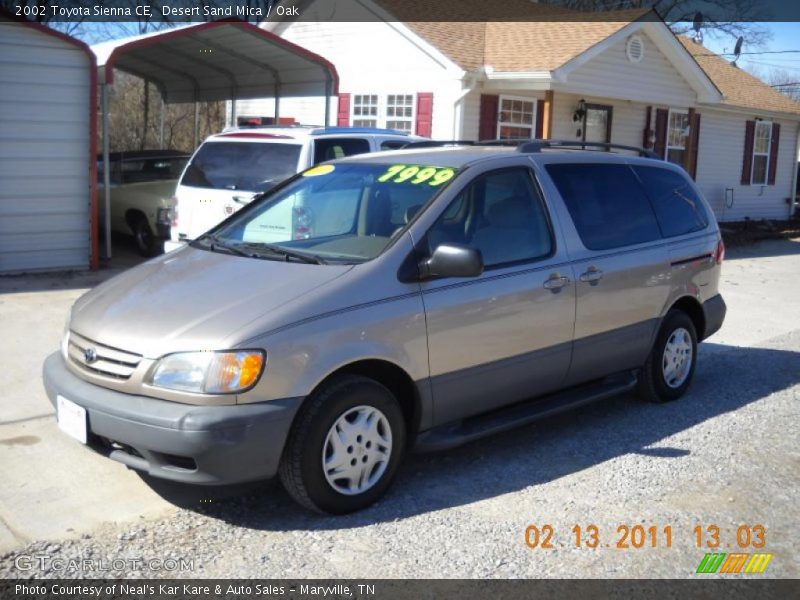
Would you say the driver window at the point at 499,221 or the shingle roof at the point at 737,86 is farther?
the shingle roof at the point at 737,86

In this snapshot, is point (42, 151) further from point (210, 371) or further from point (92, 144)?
point (210, 371)

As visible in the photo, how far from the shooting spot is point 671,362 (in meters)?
6.39

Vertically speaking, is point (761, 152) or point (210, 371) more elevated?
point (761, 152)

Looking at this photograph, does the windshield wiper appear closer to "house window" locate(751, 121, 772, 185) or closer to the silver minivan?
the silver minivan

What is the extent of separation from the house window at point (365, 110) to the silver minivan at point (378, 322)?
10822 millimetres

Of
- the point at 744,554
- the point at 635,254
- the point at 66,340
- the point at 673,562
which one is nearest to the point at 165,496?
the point at 66,340

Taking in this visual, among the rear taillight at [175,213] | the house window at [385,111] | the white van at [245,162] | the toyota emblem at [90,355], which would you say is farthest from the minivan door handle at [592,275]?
the house window at [385,111]

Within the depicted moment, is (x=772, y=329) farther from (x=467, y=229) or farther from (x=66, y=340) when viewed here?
(x=66, y=340)

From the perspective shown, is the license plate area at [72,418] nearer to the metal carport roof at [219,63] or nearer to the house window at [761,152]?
the metal carport roof at [219,63]

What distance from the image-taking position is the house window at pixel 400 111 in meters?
16.0

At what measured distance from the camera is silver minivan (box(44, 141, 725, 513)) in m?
3.95

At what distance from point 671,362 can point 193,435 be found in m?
3.86

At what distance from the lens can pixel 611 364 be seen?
5.80 m

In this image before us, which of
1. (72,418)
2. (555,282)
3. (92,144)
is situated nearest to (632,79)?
(92,144)
